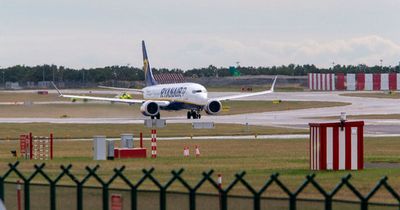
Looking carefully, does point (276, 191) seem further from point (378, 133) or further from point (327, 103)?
point (327, 103)

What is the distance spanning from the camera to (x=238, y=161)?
41.2 m

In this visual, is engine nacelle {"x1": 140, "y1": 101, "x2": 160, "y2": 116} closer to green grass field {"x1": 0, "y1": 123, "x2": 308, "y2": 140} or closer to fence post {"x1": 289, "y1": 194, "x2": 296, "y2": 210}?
green grass field {"x1": 0, "y1": 123, "x2": 308, "y2": 140}

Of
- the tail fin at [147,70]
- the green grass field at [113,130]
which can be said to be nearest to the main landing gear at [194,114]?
the green grass field at [113,130]

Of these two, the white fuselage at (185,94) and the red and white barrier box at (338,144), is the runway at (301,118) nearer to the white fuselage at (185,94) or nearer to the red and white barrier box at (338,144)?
the white fuselage at (185,94)

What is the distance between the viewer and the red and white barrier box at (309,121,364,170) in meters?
34.3

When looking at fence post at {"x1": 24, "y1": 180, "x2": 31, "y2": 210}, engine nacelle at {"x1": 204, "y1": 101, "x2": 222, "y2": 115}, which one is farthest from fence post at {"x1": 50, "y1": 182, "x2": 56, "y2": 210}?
engine nacelle at {"x1": 204, "y1": 101, "x2": 222, "y2": 115}

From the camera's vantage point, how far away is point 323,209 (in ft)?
47.6

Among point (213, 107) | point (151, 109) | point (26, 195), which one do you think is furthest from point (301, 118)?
point (26, 195)

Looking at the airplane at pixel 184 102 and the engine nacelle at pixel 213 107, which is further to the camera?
the engine nacelle at pixel 213 107

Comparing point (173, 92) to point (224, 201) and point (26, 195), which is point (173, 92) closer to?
point (26, 195)

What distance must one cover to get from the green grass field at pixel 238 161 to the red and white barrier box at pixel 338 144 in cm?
56

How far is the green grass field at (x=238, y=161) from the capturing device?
31.8 m

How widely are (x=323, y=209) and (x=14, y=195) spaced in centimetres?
717

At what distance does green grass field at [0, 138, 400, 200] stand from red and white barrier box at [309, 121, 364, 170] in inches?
22.1
